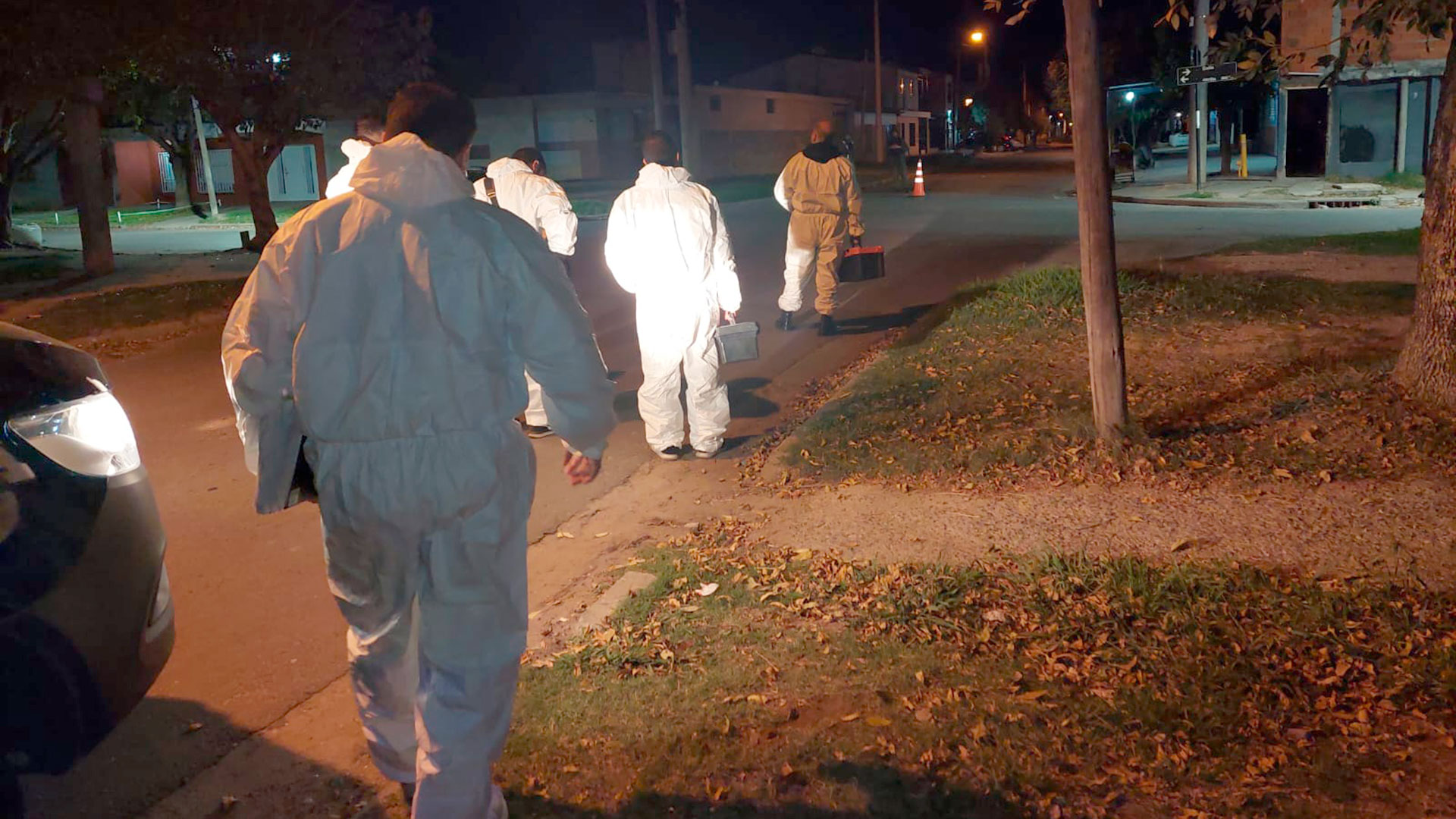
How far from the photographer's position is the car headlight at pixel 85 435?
3.09m

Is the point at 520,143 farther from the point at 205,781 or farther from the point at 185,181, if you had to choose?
the point at 205,781

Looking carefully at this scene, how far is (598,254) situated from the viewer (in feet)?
63.3

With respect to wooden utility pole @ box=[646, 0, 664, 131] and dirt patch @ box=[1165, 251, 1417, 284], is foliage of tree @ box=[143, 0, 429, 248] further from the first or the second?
dirt patch @ box=[1165, 251, 1417, 284]

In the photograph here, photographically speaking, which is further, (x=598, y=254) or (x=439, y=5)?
(x=439, y=5)

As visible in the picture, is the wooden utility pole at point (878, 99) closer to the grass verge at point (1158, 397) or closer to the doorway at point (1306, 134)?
the doorway at point (1306, 134)

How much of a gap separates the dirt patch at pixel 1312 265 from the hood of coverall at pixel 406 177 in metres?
11.0

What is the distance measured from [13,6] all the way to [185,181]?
106ft

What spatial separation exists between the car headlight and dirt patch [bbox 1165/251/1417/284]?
11408mm

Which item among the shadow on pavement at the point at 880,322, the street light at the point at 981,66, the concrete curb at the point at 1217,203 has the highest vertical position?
the street light at the point at 981,66

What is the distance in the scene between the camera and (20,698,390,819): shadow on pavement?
3.65 metres

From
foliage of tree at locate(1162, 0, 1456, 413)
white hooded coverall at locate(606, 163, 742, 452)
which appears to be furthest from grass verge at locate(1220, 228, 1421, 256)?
white hooded coverall at locate(606, 163, 742, 452)

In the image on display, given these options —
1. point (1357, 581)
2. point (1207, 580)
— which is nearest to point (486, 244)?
point (1207, 580)

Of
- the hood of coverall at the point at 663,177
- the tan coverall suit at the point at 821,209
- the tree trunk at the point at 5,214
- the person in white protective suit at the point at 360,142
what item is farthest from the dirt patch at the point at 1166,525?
the tree trunk at the point at 5,214

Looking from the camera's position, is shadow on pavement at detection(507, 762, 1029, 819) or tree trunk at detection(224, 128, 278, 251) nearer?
shadow on pavement at detection(507, 762, 1029, 819)
